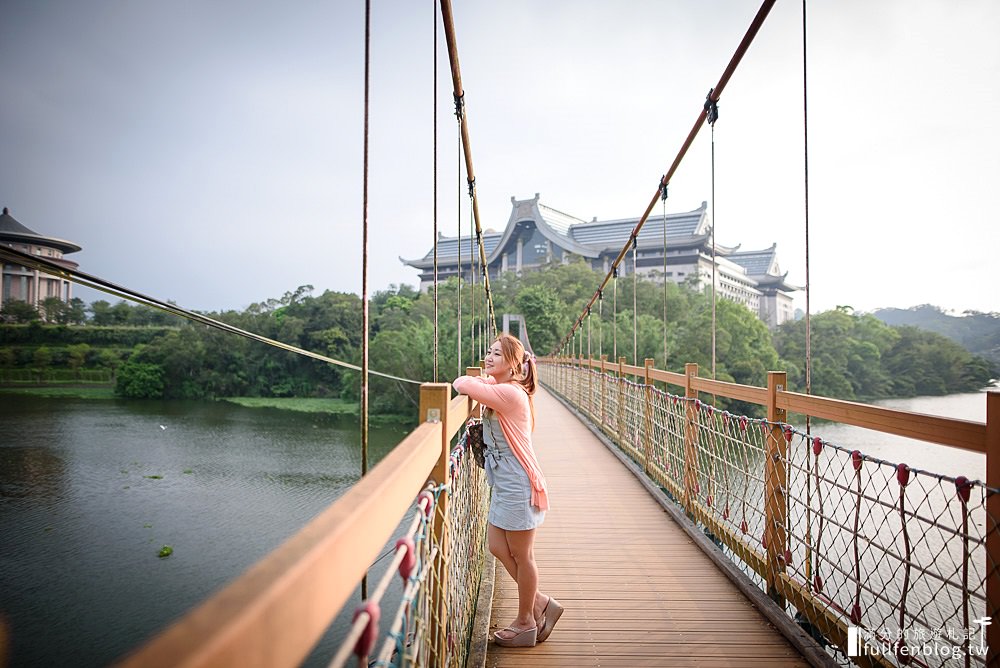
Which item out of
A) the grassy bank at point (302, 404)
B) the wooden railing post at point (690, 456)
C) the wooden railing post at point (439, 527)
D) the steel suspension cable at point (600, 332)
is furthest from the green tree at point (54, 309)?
the grassy bank at point (302, 404)

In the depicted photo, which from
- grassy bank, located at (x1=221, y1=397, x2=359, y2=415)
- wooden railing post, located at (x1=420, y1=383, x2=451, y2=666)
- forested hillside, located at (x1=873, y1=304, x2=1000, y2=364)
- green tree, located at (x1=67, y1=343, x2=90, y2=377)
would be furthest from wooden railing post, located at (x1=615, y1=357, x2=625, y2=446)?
grassy bank, located at (x1=221, y1=397, x2=359, y2=415)

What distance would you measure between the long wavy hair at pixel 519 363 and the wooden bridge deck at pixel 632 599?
641mm

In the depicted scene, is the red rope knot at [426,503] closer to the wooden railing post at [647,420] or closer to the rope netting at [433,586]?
the rope netting at [433,586]

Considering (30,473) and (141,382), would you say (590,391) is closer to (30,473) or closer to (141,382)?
(30,473)

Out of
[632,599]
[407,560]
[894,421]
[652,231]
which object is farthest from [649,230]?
[407,560]

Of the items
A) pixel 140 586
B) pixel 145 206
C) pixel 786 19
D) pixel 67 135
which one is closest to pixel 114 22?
pixel 67 135

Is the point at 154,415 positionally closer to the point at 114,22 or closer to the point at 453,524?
the point at 114,22

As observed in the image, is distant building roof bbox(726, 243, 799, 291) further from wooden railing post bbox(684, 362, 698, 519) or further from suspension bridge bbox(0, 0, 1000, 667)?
wooden railing post bbox(684, 362, 698, 519)

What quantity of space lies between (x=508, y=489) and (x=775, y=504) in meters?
0.92

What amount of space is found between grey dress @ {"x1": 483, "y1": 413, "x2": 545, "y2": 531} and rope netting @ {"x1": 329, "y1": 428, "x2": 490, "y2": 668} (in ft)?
0.28

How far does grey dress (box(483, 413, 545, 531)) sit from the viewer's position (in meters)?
1.44

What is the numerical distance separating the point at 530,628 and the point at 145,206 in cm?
2786

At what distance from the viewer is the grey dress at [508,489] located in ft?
4.72

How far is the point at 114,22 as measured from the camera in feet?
50.8
